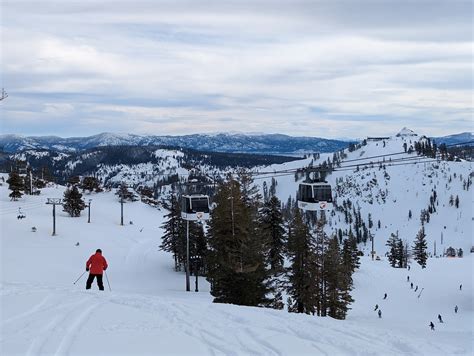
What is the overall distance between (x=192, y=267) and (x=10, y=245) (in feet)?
62.5

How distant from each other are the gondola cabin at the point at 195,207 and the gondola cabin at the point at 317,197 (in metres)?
7.49

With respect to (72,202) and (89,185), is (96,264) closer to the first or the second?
(72,202)

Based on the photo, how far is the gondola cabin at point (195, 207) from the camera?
31203mm

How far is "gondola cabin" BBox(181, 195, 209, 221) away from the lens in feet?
102

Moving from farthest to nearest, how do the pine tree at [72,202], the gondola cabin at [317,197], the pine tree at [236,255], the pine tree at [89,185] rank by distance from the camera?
the pine tree at [89,185], the pine tree at [72,202], the gondola cabin at [317,197], the pine tree at [236,255]

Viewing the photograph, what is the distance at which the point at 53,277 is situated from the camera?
37344 mm

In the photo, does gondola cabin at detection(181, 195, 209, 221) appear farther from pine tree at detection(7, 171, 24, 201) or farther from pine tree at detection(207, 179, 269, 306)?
pine tree at detection(7, 171, 24, 201)

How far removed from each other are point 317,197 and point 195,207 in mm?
8965

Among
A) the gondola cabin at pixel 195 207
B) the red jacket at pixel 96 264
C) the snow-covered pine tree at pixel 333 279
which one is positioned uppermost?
the gondola cabin at pixel 195 207

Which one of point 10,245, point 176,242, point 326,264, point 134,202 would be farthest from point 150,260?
point 134,202

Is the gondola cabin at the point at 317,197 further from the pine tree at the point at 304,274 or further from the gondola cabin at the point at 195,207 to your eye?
the gondola cabin at the point at 195,207

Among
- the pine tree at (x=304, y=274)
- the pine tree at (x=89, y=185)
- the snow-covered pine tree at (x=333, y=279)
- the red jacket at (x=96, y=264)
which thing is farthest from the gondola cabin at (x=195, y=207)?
the pine tree at (x=89, y=185)

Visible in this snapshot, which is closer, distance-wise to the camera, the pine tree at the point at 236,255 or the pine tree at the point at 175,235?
the pine tree at the point at 236,255

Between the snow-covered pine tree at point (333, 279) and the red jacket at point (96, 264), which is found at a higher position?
the red jacket at point (96, 264)
